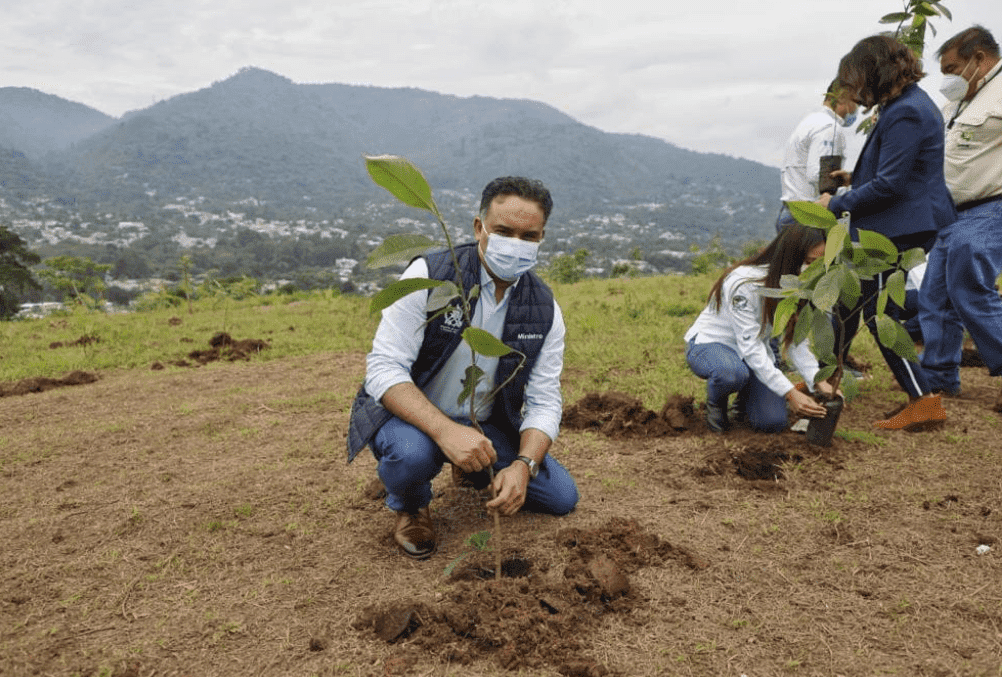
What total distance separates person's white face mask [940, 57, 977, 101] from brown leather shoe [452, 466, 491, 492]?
124 inches

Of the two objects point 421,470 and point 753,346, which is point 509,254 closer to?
point 421,470

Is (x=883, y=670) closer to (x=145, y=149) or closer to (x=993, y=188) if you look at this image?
(x=993, y=188)

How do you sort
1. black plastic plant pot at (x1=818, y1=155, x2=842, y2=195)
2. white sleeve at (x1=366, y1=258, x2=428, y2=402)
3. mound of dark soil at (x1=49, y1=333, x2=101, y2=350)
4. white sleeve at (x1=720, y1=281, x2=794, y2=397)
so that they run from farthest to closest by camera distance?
mound of dark soil at (x1=49, y1=333, x2=101, y2=350) < black plastic plant pot at (x1=818, y1=155, x2=842, y2=195) < white sleeve at (x1=720, y1=281, x2=794, y2=397) < white sleeve at (x1=366, y1=258, x2=428, y2=402)

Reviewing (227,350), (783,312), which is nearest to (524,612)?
(783,312)

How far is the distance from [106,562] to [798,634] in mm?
2345

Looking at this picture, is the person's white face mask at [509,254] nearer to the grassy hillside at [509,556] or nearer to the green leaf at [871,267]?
the grassy hillside at [509,556]

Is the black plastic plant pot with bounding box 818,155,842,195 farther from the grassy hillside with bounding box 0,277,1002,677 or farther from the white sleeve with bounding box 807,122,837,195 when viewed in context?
the grassy hillside with bounding box 0,277,1002,677

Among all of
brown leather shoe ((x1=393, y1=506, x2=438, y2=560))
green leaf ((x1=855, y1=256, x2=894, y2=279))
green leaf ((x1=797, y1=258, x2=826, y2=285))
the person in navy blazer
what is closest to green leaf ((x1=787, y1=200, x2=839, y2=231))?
green leaf ((x1=797, y1=258, x2=826, y2=285))

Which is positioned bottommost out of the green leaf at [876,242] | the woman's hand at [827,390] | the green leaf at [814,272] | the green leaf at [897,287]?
the woman's hand at [827,390]

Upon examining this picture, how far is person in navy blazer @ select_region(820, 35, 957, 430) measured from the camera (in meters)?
3.13

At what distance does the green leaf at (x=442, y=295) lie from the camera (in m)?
1.85

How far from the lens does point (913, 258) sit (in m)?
2.91

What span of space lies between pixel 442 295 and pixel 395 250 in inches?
8.2

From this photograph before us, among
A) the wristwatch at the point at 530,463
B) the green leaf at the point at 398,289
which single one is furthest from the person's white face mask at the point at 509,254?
the wristwatch at the point at 530,463
